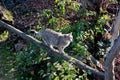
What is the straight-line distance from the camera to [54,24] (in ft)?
28.9

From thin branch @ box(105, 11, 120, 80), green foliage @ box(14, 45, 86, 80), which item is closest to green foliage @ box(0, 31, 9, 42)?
green foliage @ box(14, 45, 86, 80)

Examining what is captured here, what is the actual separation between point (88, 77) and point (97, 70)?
0.84ft

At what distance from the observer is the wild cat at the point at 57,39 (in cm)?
728

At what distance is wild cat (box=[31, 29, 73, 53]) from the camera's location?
7277 mm

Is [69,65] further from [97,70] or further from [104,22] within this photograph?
[104,22]

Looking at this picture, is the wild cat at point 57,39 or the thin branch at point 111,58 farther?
the wild cat at point 57,39

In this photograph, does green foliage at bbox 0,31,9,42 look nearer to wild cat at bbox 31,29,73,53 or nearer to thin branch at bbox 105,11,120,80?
wild cat at bbox 31,29,73,53

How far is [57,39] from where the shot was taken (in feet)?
24.2

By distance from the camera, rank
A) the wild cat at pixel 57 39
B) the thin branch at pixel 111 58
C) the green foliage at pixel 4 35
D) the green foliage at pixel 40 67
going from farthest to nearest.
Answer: the green foliage at pixel 4 35 < the wild cat at pixel 57 39 < the green foliage at pixel 40 67 < the thin branch at pixel 111 58

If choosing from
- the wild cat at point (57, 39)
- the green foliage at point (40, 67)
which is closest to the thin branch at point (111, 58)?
the green foliage at point (40, 67)

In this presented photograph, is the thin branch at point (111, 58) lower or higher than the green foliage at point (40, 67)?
higher

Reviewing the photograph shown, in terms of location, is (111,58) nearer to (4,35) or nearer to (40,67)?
(40,67)

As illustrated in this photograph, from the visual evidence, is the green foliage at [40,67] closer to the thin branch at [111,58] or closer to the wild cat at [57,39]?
the wild cat at [57,39]

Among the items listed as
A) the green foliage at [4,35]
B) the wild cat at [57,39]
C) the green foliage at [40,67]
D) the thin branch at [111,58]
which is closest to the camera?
the thin branch at [111,58]
